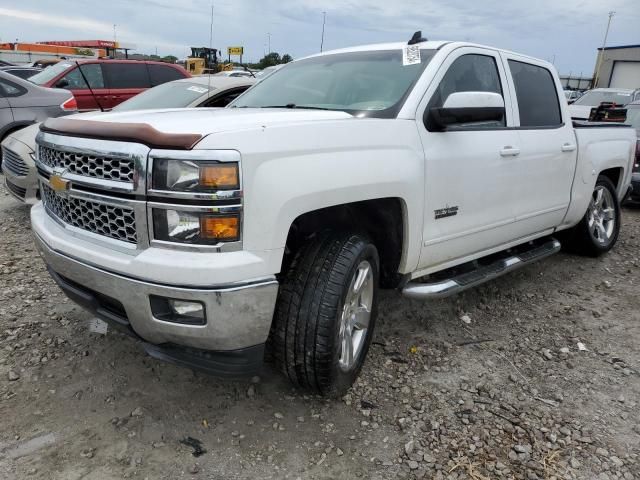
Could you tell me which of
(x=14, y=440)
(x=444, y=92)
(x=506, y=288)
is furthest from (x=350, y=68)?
(x=14, y=440)

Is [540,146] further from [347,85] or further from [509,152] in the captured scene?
[347,85]

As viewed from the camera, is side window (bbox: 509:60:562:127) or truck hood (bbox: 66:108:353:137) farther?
side window (bbox: 509:60:562:127)

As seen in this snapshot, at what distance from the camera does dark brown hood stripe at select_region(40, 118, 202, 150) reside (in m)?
2.01

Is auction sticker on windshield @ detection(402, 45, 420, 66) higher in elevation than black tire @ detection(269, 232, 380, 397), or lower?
higher

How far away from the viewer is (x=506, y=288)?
446cm

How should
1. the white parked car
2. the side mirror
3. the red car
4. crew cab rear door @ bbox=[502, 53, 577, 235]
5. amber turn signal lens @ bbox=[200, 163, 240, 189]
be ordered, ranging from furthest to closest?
the white parked car, the red car, crew cab rear door @ bbox=[502, 53, 577, 235], the side mirror, amber turn signal lens @ bbox=[200, 163, 240, 189]

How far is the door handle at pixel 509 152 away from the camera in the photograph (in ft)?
11.2

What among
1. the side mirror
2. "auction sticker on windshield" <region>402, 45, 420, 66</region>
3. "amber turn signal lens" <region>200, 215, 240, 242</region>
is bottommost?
"amber turn signal lens" <region>200, 215, 240, 242</region>

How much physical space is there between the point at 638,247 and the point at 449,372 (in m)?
3.89

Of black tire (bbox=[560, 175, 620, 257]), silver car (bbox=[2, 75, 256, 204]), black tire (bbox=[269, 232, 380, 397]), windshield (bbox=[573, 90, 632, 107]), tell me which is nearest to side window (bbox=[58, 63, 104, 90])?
silver car (bbox=[2, 75, 256, 204])

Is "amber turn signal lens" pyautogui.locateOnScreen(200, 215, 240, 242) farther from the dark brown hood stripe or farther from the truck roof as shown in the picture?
the truck roof

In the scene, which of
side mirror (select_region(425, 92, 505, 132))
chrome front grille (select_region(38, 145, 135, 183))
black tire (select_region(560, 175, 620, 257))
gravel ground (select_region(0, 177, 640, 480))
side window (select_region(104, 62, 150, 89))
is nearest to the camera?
chrome front grille (select_region(38, 145, 135, 183))

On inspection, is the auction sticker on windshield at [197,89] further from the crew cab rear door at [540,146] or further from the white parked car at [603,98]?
the white parked car at [603,98]

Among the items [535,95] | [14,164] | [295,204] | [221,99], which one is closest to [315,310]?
[295,204]
